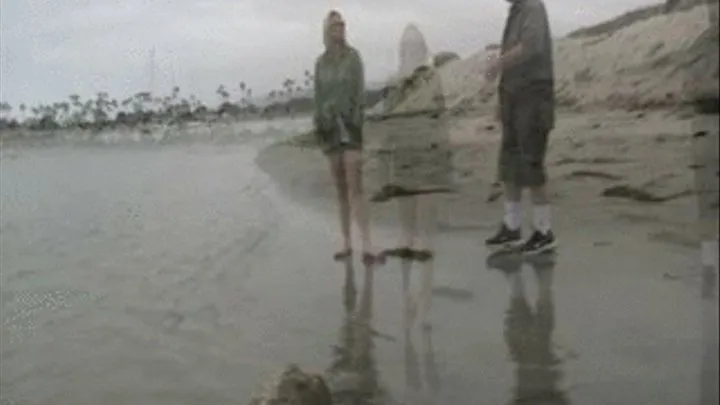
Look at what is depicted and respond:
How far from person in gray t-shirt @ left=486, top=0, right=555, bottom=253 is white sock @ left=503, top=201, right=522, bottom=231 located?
0.08m

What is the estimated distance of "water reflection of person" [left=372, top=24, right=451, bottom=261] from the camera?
2475mm

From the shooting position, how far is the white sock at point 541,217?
275cm

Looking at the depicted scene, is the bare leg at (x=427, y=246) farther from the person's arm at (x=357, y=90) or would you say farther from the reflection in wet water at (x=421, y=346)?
the person's arm at (x=357, y=90)

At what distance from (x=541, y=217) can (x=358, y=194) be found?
55 cm

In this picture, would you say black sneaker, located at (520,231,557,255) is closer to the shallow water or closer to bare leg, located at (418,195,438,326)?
the shallow water

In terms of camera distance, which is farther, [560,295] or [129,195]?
[129,195]

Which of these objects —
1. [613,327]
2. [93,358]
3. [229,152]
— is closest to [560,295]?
[613,327]

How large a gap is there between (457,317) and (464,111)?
572 millimetres

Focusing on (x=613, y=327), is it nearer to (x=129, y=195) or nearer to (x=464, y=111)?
(x=464, y=111)

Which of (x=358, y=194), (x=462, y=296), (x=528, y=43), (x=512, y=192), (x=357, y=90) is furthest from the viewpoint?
(x=358, y=194)

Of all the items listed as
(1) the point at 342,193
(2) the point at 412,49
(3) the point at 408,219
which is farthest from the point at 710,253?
(1) the point at 342,193

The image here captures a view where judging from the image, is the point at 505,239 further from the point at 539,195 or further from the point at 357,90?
the point at 357,90

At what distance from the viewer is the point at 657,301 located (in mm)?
2527

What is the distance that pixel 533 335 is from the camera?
256 cm
